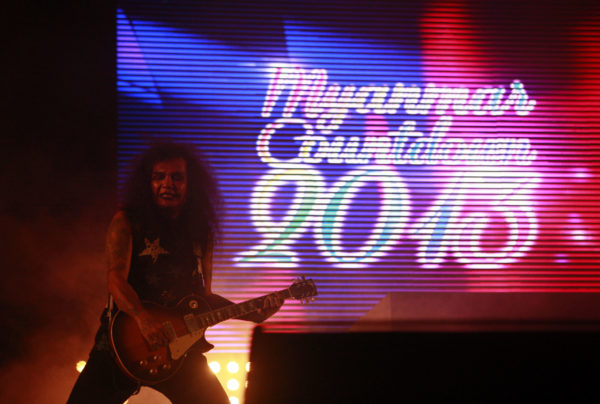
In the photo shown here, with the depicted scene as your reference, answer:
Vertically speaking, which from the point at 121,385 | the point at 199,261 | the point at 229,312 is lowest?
the point at 121,385

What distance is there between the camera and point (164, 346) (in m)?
2.77

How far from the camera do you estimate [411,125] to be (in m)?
4.35

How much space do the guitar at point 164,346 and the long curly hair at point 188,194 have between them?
455 millimetres

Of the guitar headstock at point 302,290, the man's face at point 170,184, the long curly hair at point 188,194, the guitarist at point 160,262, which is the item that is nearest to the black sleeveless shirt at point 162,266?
the guitarist at point 160,262

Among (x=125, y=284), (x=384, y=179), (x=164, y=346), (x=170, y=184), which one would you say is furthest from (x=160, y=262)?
(x=384, y=179)

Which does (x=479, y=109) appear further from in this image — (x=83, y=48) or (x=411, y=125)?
(x=83, y=48)

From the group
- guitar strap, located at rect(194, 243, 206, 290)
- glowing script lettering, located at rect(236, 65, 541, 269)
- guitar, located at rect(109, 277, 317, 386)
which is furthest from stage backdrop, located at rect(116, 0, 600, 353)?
guitar, located at rect(109, 277, 317, 386)

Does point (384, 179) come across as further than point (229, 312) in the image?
Yes

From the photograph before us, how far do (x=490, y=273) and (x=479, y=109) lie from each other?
1.43 metres

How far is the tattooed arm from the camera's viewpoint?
275cm

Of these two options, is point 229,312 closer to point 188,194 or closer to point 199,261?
point 199,261

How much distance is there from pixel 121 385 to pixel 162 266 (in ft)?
2.21

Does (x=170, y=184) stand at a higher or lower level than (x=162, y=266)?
higher

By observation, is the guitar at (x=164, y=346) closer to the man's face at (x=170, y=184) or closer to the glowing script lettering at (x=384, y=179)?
the man's face at (x=170, y=184)
